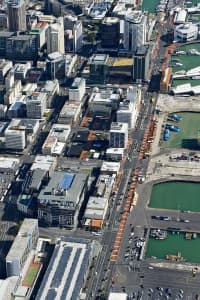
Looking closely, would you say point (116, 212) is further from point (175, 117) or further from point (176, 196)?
point (175, 117)

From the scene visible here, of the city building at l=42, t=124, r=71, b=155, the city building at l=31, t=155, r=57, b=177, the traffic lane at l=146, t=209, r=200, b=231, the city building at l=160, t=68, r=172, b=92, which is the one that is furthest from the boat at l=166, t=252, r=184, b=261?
the city building at l=160, t=68, r=172, b=92

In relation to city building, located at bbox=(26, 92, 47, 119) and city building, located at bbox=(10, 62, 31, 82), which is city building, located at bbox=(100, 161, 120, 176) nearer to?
city building, located at bbox=(26, 92, 47, 119)

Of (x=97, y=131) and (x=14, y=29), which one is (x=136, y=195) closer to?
(x=97, y=131)

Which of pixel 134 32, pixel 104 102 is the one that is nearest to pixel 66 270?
pixel 104 102

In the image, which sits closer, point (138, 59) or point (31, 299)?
point (31, 299)

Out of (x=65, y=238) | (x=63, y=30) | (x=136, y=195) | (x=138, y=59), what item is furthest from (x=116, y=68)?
(x=65, y=238)

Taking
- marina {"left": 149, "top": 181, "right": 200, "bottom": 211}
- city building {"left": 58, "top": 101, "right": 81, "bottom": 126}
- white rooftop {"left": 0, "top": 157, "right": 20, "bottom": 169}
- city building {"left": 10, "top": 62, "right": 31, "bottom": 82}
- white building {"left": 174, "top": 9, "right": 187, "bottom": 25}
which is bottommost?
marina {"left": 149, "top": 181, "right": 200, "bottom": 211}
